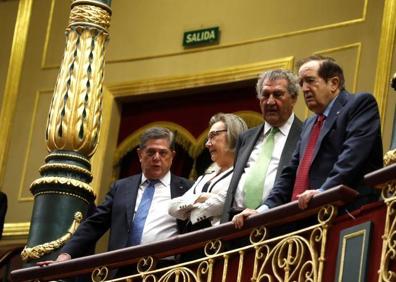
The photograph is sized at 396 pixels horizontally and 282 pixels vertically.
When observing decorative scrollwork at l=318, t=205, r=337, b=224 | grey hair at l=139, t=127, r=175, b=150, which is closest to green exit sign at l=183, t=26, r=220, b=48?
grey hair at l=139, t=127, r=175, b=150

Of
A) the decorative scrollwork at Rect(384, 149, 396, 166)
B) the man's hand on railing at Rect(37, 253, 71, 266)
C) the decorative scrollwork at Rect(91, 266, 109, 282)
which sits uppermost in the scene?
the decorative scrollwork at Rect(384, 149, 396, 166)

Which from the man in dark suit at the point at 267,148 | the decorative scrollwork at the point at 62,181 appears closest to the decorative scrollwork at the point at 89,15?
the decorative scrollwork at the point at 62,181

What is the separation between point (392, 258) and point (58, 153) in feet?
10.9

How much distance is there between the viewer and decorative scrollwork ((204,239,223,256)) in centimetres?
752

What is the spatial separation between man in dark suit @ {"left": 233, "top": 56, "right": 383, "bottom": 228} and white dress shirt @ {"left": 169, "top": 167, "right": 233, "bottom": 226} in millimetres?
539

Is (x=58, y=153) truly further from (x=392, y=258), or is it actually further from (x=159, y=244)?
(x=392, y=258)

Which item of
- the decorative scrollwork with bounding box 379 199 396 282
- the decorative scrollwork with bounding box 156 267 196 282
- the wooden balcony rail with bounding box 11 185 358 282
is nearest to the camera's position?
the decorative scrollwork with bounding box 379 199 396 282

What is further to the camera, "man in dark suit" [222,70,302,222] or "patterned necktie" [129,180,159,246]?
"patterned necktie" [129,180,159,246]

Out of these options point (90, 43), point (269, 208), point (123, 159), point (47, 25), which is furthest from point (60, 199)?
point (47, 25)

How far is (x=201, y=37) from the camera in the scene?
480 inches

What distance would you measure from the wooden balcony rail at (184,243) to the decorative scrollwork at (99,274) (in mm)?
15

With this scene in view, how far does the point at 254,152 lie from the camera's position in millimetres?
7945

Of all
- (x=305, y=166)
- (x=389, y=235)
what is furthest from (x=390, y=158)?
(x=389, y=235)

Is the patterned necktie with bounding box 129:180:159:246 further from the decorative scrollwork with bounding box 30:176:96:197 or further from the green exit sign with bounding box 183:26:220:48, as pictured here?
the green exit sign with bounding box 183:26:220:48
